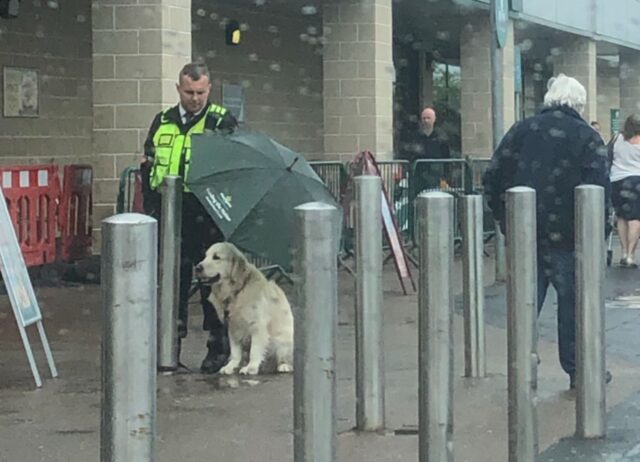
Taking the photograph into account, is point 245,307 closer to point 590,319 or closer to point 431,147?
point 590,319

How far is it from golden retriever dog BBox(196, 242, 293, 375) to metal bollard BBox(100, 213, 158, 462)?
14.9ft

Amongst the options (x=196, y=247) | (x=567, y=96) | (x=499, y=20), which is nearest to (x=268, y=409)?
(x=196, y=247)

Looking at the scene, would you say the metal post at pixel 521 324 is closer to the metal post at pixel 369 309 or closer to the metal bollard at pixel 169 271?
the metal post at pixel 369 309

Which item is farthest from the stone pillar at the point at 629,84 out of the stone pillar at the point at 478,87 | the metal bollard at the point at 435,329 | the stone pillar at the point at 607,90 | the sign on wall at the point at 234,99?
the metal bollard at the point at 435,329

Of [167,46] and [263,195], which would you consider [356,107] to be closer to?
[167,46]

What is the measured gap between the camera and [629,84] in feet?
112

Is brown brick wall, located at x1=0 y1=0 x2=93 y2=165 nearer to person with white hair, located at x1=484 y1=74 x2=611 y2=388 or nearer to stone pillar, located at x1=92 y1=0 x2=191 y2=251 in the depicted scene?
stone pillar, located at x1=92 y1=0 x2=191 y2=251

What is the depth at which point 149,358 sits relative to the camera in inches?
144

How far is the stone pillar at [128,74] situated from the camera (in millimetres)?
12992

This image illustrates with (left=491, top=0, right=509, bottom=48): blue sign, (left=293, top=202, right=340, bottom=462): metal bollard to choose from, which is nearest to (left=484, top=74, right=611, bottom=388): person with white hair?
(left=293, top=202, right=340, bottom=462): metal bollard

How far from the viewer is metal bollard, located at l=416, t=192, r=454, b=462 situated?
563 centimetres

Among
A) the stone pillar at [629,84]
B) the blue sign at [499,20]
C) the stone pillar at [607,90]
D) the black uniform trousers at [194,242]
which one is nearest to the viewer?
the black uniform trousers at [194,242]

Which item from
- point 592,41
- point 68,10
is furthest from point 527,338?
point 592,41

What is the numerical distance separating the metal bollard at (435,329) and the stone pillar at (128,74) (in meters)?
7.36
